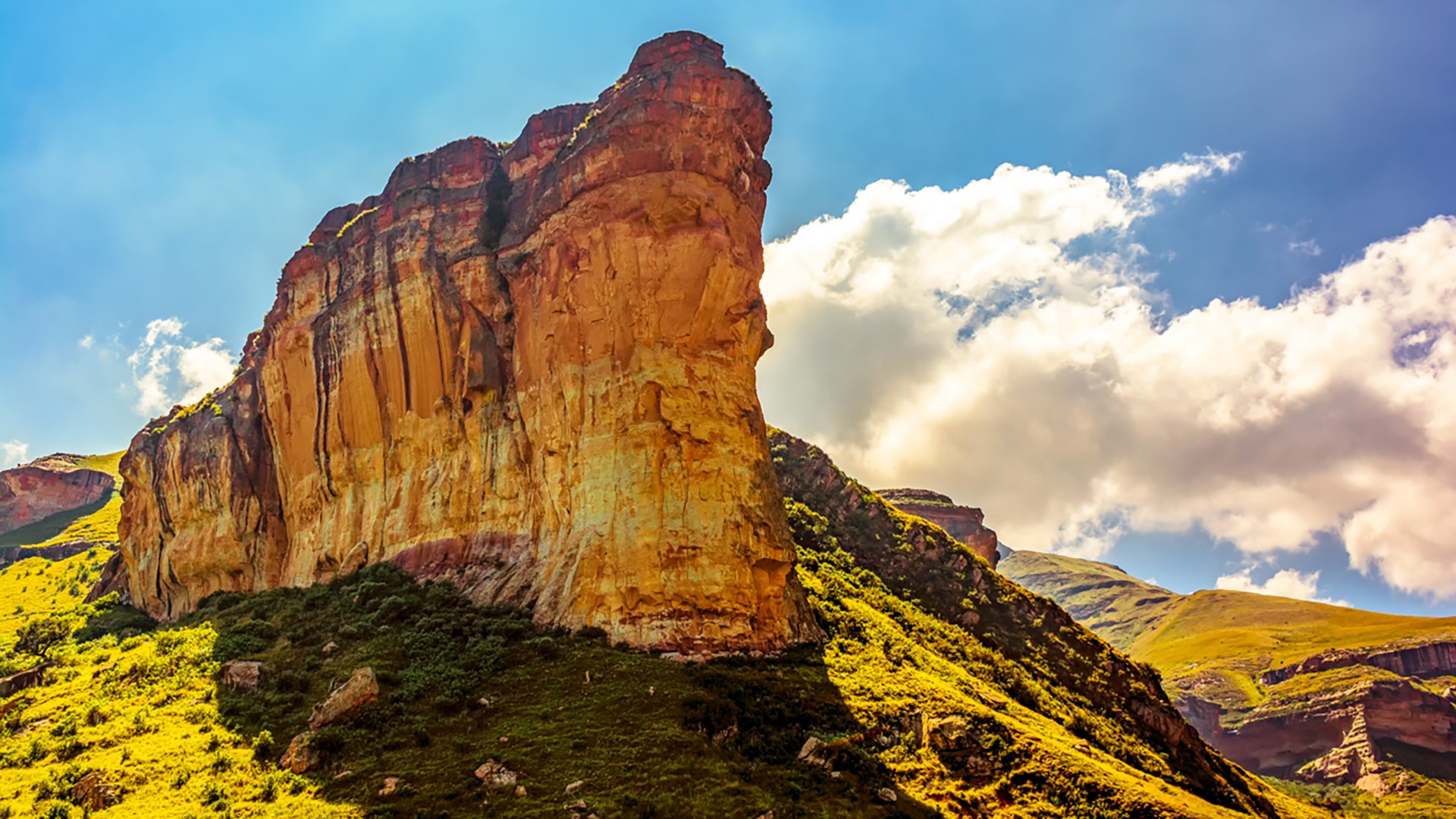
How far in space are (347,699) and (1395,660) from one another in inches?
5820

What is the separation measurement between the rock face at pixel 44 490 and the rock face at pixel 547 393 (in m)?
95.6

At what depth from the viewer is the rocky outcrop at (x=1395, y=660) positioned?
11781 centimetres

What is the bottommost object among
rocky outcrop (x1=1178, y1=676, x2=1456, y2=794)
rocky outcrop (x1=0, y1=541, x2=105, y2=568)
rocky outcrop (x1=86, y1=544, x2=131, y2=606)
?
rocky outcrop (x1=1178, y1=676, x2=1456, y2=794)

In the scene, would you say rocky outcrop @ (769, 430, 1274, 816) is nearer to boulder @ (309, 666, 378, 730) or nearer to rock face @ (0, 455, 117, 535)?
boulder @ (309, 666, 378, 730)

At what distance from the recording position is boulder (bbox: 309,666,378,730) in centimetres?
2811

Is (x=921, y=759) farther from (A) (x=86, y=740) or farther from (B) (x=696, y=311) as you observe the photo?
(A) (x=86, y=740)

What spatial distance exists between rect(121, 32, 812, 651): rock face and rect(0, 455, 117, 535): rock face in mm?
95609

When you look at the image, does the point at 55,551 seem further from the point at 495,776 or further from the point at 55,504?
the point at 495,776

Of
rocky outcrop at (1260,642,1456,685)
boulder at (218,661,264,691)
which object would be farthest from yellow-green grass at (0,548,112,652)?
rocky outcrop at (1260,642,1456,685)

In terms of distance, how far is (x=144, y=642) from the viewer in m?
44.0

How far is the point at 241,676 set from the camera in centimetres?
3306

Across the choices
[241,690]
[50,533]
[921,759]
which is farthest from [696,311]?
→ [50,533]

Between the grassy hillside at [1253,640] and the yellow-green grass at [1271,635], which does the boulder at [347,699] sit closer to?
Answer: the grassy hillside at [1253,640]

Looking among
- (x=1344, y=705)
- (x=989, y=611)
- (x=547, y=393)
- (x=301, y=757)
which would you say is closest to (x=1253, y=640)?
→ (x=1344, y=705)
